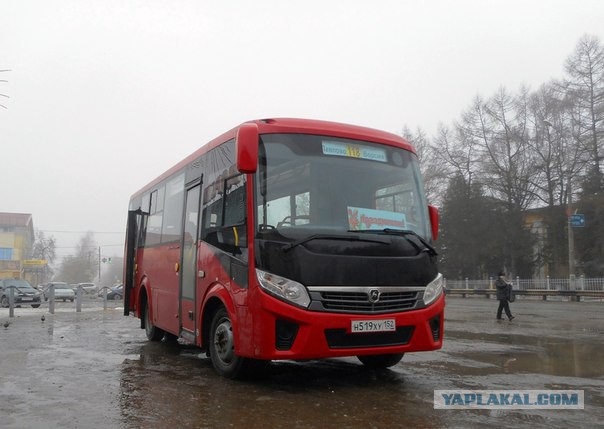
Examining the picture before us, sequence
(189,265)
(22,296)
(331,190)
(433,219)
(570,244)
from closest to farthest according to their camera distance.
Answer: (331,190) < (433,219) < (189,265) < (22,296) < (570,244)

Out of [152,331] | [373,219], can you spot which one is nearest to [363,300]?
[373,219]

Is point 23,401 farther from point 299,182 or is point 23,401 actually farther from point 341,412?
point 299,182

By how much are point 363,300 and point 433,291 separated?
1.07 metres

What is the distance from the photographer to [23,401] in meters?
5.80

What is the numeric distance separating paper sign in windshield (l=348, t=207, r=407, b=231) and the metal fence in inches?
1211

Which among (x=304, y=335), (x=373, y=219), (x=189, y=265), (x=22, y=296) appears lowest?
(x=22, y=296)

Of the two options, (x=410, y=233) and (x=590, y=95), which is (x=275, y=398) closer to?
(x=410, y=233)

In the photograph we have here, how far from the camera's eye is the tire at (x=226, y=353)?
6.61 m

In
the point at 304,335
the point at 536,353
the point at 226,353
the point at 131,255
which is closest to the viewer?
the point at 304,335

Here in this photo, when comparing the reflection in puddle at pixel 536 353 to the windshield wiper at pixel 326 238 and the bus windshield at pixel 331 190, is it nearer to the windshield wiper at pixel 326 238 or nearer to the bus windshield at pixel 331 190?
the bus windshield at pixel 331 190

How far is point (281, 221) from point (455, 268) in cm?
4764

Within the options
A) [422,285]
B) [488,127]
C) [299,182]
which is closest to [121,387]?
[299,182]

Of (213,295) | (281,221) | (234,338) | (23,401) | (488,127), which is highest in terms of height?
(488,127)

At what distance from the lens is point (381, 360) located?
7.70 m
